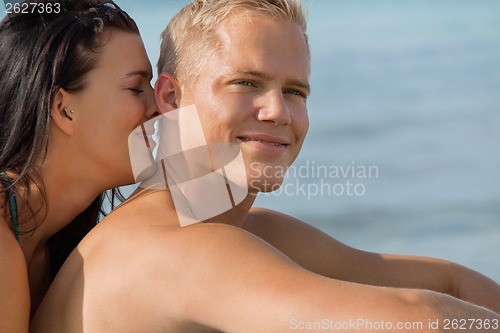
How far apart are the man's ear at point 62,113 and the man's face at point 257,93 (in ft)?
1.09

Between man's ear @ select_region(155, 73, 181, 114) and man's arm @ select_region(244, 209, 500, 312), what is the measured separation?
0.55 meters

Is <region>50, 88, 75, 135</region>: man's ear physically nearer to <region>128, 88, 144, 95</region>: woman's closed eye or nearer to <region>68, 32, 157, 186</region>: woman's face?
<region>68, 32, 157, 186</region>: woman's face

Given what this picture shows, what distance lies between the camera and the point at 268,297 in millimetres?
1767

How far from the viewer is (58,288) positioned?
2.27 meters

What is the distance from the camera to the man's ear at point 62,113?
2477 mm

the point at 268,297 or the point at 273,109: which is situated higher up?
the point at 273,109

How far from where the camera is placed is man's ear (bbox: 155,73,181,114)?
2.54 m

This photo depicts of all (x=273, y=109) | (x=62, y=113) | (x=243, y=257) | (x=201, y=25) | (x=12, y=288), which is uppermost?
(x=201, y=25)

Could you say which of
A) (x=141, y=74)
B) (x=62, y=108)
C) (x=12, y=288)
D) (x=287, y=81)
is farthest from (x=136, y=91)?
(x=12, y=288)

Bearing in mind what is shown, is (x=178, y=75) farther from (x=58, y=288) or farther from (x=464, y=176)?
(x=464, y=176)

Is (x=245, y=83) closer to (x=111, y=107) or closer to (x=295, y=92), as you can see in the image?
(x=295, y=92)

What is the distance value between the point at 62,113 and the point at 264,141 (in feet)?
1.90

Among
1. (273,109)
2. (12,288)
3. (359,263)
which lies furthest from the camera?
(359,263)

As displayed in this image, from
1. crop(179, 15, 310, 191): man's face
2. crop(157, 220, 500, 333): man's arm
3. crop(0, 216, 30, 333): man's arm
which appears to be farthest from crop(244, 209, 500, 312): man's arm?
crop(157, 220, 500, 333): man's arm
